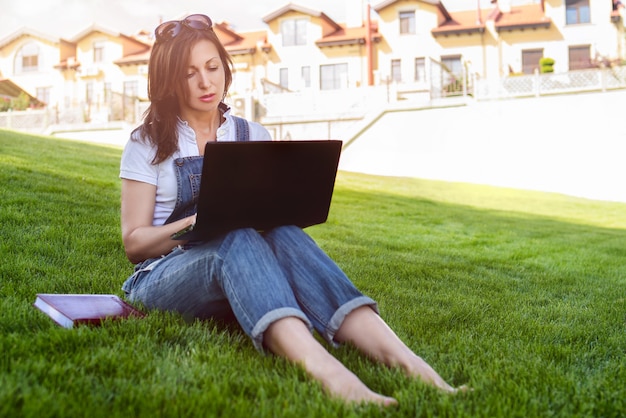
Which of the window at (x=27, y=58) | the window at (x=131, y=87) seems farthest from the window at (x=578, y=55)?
the window at (x=27, y=58)

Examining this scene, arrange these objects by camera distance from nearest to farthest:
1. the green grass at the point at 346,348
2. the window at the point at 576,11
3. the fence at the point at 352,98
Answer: the green grass at the point at 346,348
the fence at the point at 352,98
the window at the point at 576,11

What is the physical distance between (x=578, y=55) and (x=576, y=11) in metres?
1.94

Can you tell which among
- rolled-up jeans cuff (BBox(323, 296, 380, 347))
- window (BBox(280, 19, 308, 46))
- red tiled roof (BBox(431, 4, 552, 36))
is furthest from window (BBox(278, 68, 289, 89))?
rolled-up jeans cuff (BBox(323, 296, 380, 347))

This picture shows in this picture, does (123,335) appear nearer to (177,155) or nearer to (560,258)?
(177,155)

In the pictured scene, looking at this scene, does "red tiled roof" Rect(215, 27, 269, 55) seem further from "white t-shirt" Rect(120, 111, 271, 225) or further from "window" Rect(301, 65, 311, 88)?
"white t-shirt" Rect(120, 111, 271, 225)

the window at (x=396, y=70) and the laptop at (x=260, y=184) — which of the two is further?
the window at (x=396, y=70)

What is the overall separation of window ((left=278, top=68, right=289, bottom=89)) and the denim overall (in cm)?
2850

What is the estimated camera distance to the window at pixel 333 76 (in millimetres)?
29522

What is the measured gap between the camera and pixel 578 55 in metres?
27.3

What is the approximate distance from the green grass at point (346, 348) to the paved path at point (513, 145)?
1283cm

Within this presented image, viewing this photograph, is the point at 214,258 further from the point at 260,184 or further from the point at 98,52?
the point at 98,52

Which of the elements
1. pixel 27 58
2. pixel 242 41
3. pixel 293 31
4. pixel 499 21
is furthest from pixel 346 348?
pixel 27 58

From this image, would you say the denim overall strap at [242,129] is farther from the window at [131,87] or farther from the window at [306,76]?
the window at [131,87]

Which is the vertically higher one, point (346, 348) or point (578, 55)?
point (578, 55)
